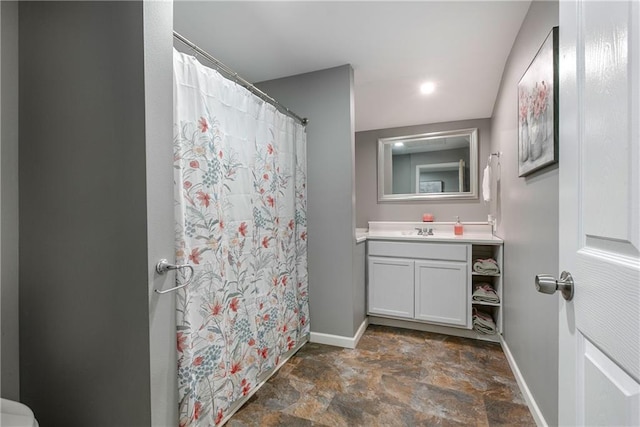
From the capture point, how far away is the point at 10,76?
A: 1129mm

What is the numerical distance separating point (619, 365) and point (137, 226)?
50.2 inches

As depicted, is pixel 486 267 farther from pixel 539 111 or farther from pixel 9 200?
pixel 9 200

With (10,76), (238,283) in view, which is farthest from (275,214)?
(10,76)

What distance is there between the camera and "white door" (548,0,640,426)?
43cm

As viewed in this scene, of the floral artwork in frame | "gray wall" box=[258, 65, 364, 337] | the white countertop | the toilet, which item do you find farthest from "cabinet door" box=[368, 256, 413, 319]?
the toilet

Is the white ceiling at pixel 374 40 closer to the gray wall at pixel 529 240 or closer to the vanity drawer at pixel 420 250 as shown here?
the gray wall at pixel 529 240

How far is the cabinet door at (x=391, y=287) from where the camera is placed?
8.13 feet

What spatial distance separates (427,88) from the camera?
2436mm

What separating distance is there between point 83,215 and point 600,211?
156 cm

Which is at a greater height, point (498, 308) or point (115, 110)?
point (115, 110)

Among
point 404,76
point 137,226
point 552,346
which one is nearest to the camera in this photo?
point 137,226

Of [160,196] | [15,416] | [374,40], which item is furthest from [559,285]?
[374,40]

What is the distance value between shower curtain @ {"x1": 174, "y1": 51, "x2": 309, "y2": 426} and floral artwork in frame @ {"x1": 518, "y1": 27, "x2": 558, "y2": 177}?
4.95 ft

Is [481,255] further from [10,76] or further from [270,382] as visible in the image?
[10,76]
